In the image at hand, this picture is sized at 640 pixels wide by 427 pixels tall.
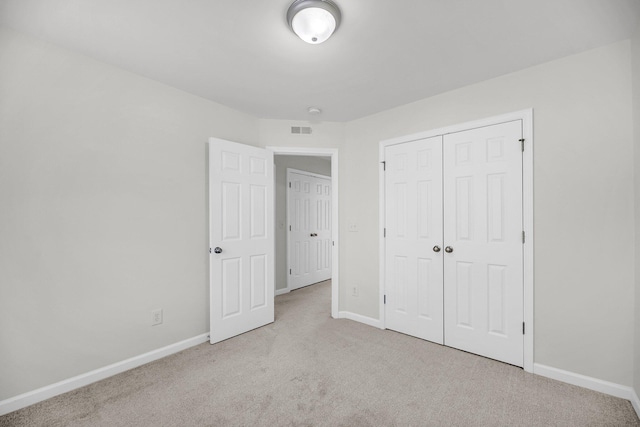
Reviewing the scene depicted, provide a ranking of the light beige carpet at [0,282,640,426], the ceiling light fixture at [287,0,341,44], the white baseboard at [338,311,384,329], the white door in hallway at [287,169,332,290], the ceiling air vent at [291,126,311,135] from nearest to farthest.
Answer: the ceiling light fixture at [287,0,341,44] < the light beige carpet at [0,282,640,426] < the white baseboard at [338,311,384,329] < the ceiling air vent at [291,126,311,135] < the white door in hallway at [287,169,332,290]

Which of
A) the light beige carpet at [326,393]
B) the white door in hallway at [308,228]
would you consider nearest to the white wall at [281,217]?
the white door in hallway at [308,228]

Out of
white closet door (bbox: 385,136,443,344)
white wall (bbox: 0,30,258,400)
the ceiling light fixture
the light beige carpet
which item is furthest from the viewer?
white closet door (bbox: 385,136,443,344)

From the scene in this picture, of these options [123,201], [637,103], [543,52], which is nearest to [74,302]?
[123,201]

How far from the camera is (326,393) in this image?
1977 mm

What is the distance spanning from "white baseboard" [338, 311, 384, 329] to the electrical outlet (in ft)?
6.48

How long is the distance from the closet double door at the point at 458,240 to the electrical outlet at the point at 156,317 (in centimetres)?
230

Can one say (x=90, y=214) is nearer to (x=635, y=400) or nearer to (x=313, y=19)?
(x=313, y=19)

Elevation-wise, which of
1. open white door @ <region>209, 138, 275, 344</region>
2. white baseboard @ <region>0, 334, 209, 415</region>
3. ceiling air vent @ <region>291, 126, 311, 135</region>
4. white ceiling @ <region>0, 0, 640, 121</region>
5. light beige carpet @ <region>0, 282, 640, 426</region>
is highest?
white ceiling @ <region>0, 0, 640, 121</region>

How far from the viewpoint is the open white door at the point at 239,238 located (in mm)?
2795

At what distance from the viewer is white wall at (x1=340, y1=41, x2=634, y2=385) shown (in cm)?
191

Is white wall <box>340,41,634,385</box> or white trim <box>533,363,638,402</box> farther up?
white wall <box>340,41,634,385</box>

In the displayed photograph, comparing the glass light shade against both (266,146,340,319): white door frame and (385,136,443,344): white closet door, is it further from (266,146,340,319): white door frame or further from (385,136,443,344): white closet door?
(266,146,340,319): white door frame

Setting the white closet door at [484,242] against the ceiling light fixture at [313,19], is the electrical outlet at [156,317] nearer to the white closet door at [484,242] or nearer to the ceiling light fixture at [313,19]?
the ceiling light fixture at [313,19]

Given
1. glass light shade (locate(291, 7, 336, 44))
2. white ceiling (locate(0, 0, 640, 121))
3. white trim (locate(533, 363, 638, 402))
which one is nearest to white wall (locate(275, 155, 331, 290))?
white ceiling (locate(0, 0, 640, 121))
